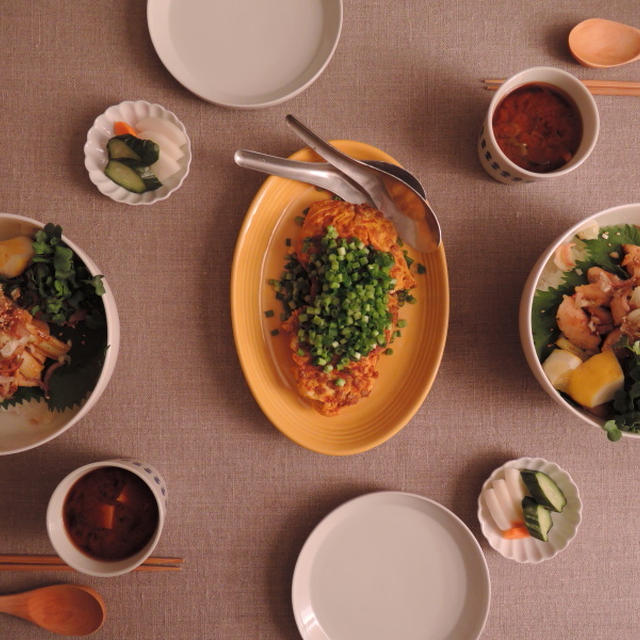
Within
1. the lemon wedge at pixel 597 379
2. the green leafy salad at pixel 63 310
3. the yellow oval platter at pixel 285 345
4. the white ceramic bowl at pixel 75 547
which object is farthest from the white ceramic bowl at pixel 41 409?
the lemon wedge at pixel 597 379

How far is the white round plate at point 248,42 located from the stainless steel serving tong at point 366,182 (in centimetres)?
27

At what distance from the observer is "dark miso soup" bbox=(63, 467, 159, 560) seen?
1.52 meters

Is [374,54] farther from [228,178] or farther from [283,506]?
[283,506]

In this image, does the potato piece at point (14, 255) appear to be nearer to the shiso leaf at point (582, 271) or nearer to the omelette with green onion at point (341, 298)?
the omelette with green onion at point (341, 298)

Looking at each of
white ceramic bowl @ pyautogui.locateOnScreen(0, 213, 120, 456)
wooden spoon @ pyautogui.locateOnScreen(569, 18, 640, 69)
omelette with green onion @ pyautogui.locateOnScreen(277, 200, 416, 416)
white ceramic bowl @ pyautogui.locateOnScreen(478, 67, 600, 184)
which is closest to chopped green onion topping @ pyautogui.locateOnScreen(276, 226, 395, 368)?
omelette with green onion @ pyautogui.locateOnScreen(277, 200, 416, 416)

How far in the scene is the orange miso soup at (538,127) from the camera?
5.25 ft

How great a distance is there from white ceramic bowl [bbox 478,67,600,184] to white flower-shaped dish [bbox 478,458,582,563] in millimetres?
968

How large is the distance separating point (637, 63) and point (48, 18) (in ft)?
7.02

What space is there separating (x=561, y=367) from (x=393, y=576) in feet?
3.01

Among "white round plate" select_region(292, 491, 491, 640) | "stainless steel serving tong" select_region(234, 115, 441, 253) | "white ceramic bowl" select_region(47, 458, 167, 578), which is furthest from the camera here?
"white round plate" select_region(292, 491, 491, 640)

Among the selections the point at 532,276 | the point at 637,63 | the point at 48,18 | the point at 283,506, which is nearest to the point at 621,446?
the point at 532,276

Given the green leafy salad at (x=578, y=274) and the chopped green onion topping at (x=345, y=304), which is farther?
the green leafy salad at (x=578, y=274)

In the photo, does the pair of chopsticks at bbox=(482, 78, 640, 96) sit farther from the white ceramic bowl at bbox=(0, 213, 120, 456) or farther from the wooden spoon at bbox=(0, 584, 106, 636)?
the wooden spoon at bbox=(0, 584, 106, 636)

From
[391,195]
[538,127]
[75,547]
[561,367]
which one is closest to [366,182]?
[391,195]
